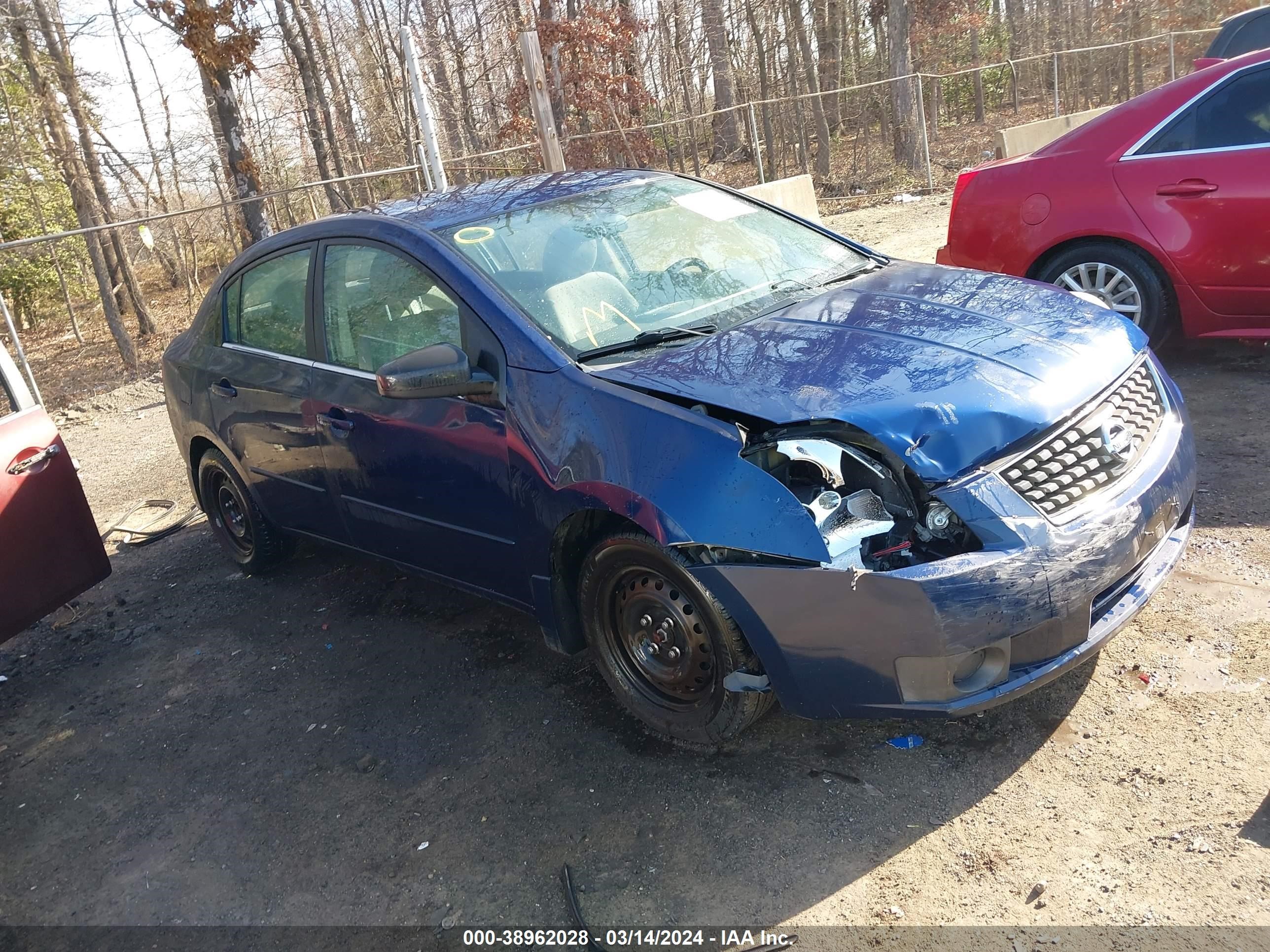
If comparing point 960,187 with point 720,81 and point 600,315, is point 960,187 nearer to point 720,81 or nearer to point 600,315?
point 600,315

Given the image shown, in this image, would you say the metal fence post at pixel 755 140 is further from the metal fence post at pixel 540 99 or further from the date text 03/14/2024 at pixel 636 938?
the date text 03/14/2024 at pixel 636 938

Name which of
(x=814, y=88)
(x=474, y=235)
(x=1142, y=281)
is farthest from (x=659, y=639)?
(x=814, y=88)

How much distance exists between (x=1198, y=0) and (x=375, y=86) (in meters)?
22.3

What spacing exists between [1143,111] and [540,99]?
196 inches

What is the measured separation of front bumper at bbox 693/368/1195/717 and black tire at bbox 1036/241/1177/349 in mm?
3060

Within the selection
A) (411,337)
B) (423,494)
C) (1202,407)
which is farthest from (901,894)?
(1202,407)

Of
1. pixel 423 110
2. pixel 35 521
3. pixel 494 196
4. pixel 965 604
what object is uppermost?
pixel 423 110

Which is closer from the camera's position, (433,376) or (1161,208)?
(433,376)

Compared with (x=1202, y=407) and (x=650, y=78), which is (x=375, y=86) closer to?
(x=650, y=78)

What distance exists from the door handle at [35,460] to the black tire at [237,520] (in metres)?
0.83

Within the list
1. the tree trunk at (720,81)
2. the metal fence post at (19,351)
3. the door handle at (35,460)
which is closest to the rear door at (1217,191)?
the door handle at (35,460)

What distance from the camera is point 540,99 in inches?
340

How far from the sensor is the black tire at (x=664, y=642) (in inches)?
115

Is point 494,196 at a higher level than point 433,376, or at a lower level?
higher
